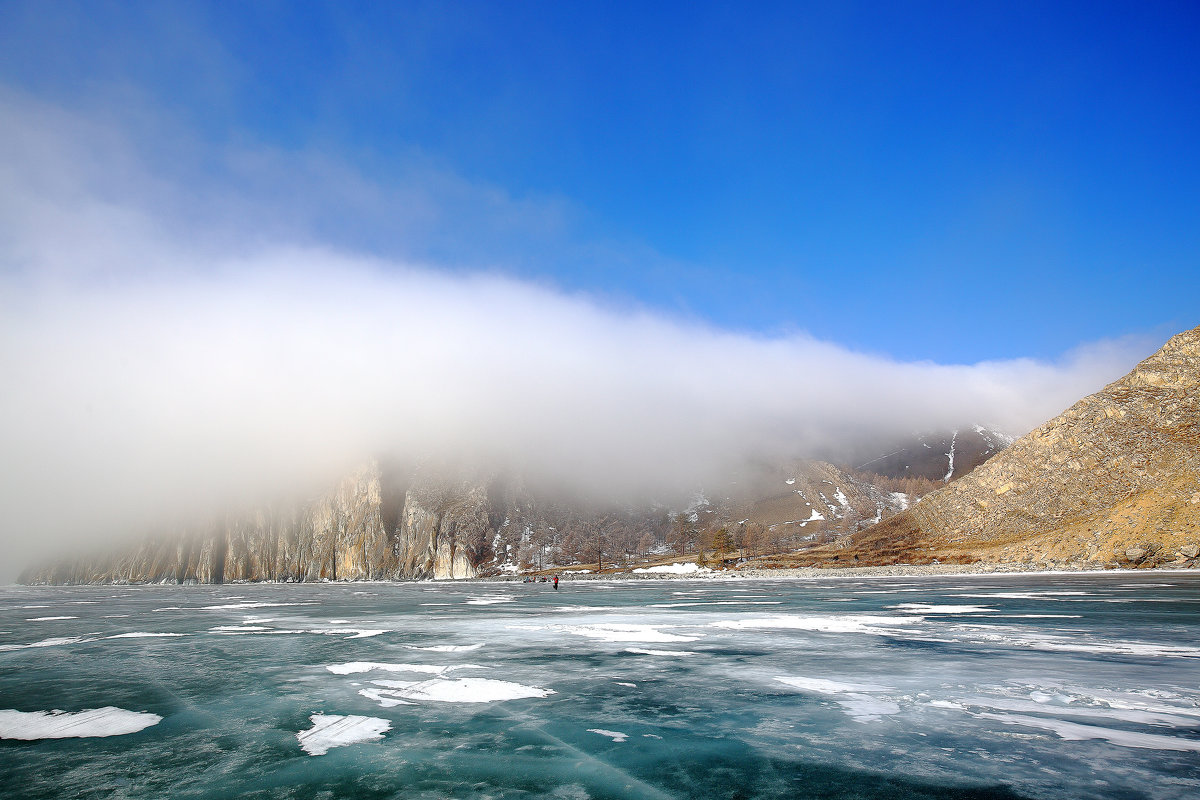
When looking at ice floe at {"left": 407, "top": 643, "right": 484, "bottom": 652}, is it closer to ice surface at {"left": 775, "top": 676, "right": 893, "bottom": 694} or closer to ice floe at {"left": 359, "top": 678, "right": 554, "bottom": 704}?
ice floe at {"left": 359, "top": 678, "right": 554, "bottom": 704}

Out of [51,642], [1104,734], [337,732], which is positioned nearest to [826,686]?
[1104,734]

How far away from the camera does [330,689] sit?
16.0 metres

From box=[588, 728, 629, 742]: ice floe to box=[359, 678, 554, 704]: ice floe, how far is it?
348 centimetres

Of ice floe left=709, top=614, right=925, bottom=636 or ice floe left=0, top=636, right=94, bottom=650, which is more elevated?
ice floe left=0, top=636, right=94, bottom=650

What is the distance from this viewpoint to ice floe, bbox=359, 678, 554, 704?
14.8 meters

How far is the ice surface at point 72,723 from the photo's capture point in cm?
1238

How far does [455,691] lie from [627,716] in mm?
4982

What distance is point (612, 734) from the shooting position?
38.1 ft

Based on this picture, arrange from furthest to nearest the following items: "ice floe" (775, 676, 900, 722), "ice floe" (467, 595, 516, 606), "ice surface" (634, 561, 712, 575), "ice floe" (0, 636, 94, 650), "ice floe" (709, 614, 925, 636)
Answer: "ice surface" (634, 561, 712, 575) → "ice floe" (467, 595, 516, 606) → "ice floe" (0, 636, 94, 650) → "ice floe" (709, 614, 925, 636) → "ice floe" (775, 676, 900, 722)

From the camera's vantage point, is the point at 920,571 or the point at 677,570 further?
the point at 677,570

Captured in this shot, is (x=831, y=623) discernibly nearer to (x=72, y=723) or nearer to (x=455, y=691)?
(x=455, y=691)

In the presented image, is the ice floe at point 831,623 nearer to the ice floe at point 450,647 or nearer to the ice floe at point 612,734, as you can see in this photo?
the ice floe at point 450,647

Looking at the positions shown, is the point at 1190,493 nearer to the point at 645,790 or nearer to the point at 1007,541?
the point at 1007,541

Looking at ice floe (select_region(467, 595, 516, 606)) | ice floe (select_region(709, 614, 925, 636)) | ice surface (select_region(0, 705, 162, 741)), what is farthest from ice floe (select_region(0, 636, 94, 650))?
ice floe (select_region(709, 614, 925, 636))
